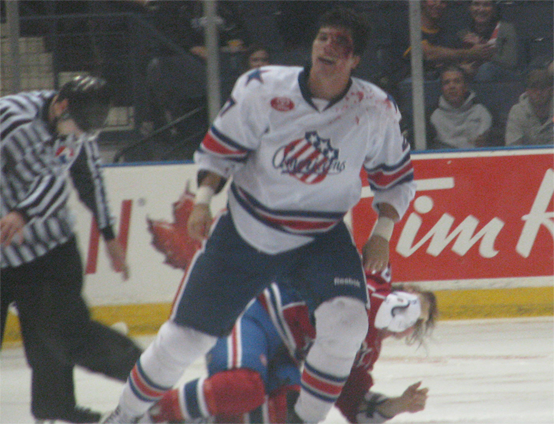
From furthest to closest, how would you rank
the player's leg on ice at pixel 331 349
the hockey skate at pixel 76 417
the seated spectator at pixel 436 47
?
the seated spectator at pixel 436 47 → the hockey skate at pixel 76 417 → the player's leg on ice at pixel 331 349

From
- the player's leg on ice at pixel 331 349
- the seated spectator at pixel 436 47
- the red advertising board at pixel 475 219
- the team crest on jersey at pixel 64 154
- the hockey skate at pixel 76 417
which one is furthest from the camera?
the seated spectator at pixel 436 47

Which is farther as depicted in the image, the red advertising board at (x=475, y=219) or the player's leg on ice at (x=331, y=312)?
the red advertising board at (x=475, y=219)

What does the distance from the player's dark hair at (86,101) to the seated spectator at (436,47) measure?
2.40 metres

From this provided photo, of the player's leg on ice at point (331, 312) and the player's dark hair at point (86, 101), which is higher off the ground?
the player's dark hair at point (86, 101)

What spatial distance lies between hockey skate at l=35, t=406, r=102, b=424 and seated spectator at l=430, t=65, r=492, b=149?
2.53 m

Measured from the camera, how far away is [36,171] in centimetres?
267

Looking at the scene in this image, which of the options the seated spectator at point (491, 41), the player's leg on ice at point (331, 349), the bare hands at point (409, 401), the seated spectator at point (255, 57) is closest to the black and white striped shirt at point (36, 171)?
the player's leg on ice at point (331, 349)

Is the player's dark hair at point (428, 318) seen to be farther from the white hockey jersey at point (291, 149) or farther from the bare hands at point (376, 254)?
the white hockey jersey at point (291, 149)

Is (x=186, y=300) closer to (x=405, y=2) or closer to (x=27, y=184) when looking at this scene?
(x=27, y=184)

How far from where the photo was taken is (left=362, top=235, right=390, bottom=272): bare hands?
2.63 m

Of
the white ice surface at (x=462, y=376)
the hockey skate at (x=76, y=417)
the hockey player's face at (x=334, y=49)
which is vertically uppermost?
the hockey player's face at (x=334, y=49)

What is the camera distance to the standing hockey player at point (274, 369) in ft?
8.63

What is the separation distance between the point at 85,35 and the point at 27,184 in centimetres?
218

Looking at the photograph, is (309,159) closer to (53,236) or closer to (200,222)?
(200,222)
